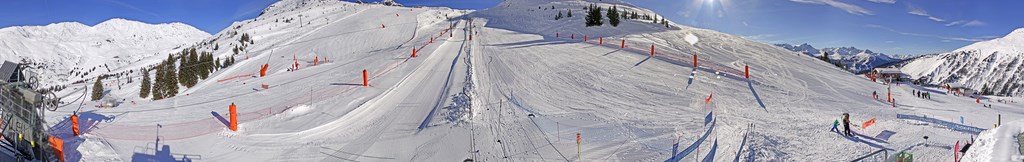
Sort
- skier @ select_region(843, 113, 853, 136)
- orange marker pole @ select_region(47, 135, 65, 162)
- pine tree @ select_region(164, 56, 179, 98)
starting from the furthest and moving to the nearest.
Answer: pine tree @ select_region(164, 56, 179, 98) < skier @ select_region(843, 113, 853, 136) < orange marker pole @ select_region(47, 135, 65, 162)

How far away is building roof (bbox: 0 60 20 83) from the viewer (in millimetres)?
11047

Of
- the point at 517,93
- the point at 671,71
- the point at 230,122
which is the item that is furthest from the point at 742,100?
the point at 230,122

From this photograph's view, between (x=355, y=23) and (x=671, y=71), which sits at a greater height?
(x=355, y=23)

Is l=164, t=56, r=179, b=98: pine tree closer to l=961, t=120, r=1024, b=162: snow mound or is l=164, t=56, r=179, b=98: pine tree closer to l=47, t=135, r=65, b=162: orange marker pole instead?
l=47, t=135, r=65, b=162: orange marker pole

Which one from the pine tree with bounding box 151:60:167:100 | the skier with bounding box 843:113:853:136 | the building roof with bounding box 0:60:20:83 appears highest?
the building roof with bounding box 0:60:20:83

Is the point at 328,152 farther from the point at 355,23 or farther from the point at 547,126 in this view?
the point at 355,23

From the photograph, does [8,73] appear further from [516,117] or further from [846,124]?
[846,124]

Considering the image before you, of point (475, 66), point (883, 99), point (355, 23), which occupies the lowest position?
point (883, 99)

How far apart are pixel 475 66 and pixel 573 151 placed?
12.2 metres

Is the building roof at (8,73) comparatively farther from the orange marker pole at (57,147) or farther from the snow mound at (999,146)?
the snow mound at (999,146)

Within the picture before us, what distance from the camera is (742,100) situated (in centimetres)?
1905

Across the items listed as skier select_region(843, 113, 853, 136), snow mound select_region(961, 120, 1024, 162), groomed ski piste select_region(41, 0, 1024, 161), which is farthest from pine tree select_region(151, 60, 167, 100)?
snow mound select_region(961, 120, 1024, 162)

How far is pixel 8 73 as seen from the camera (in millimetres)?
11117

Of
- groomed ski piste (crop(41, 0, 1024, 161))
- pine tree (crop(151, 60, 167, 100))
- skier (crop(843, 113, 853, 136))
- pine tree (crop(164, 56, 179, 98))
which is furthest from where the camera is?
pine tree (crop(164, 56, 179, 98))
